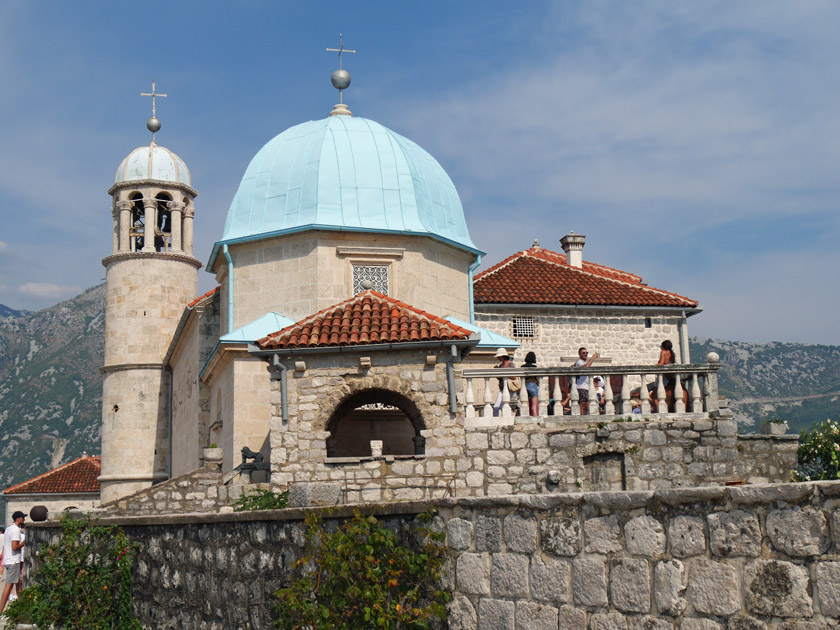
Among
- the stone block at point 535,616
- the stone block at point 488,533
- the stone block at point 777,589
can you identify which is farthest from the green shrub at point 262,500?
the stone block at point 777,589

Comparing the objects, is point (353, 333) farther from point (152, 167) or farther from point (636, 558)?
point (152, 167)

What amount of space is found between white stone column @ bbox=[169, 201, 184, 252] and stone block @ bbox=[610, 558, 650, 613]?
2889 centimetres

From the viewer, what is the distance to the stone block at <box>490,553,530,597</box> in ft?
20.3

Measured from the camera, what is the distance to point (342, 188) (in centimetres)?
2012

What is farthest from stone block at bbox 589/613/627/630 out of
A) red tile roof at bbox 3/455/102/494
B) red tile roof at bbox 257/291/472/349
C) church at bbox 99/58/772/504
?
red tile roof at bbox 3/455/102/494

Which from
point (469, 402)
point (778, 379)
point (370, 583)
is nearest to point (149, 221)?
point (469, 402)

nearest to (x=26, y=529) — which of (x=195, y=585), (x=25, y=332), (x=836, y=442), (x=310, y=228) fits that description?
(x=195, y=585)

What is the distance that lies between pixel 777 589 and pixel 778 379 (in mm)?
162247

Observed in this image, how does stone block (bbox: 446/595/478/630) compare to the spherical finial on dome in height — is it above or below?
below

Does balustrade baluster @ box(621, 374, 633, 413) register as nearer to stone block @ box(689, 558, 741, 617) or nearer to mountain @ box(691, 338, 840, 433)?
stone block @ box(689, 558, 741, 617)

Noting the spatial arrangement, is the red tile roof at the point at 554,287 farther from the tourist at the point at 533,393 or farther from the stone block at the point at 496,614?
the stone block at the point at 496,614

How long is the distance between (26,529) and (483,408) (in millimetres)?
7256

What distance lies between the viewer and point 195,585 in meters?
8.98

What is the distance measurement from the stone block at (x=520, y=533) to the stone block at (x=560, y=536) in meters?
0.08
